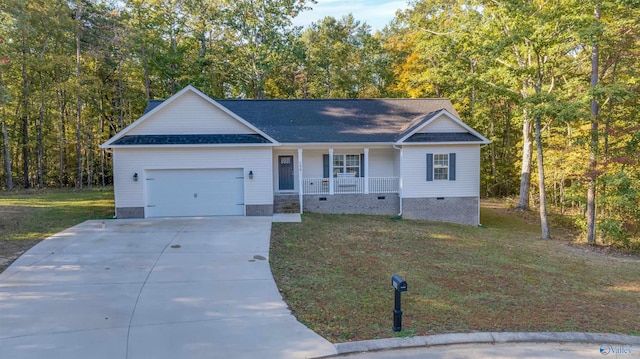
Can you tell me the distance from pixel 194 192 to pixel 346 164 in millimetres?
6689

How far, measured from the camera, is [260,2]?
84.3 feet

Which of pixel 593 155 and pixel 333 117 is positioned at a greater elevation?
pixel 333 117

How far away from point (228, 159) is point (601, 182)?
13285 millimetres

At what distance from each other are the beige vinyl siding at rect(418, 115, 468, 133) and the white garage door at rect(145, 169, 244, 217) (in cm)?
803

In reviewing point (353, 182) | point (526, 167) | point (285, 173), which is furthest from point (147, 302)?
point (526, 167)

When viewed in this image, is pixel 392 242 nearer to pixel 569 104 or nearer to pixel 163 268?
pixel 163 268

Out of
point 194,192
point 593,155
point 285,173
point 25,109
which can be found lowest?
point 194,192

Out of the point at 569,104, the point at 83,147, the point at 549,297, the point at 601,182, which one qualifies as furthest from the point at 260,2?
the point at 549,297

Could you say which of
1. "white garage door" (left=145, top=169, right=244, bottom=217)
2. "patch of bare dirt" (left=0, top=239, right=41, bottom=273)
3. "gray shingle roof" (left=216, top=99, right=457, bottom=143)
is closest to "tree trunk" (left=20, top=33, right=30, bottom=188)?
"gray shingle roof" (left=216, top=99, right=457, bottom=143)

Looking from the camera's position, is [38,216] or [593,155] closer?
[593,155]

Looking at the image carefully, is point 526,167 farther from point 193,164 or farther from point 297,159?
point 193,164

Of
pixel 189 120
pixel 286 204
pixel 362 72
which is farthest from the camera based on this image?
pixel 362 72

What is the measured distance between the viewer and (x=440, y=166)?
616 inches

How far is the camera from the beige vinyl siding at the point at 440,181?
15484 millimetres
